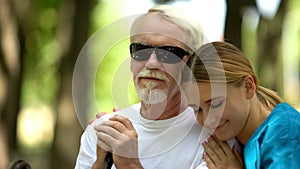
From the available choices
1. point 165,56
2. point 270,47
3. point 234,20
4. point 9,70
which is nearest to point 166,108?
point 165,56

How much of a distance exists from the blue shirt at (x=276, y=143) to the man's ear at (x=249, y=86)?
109mm

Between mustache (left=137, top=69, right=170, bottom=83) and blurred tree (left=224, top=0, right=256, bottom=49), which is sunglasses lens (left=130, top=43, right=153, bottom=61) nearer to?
mustache (left=137, top=69, right=170, bottom=83)

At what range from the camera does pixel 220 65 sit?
9.09ft

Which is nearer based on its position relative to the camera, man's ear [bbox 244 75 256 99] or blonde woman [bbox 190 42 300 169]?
blonde woman [bbox 190 42 300 169]

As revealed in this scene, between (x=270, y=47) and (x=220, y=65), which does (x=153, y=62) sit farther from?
(x=270, y=47)

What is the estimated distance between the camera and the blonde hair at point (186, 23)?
2943 millimetres

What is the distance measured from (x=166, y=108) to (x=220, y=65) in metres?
0.39

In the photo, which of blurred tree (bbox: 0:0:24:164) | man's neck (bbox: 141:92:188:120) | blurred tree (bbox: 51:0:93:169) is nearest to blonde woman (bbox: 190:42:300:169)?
man's neck (bbox: 141:92:188:120)

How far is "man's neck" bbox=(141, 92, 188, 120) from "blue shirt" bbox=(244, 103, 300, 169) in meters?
0.40

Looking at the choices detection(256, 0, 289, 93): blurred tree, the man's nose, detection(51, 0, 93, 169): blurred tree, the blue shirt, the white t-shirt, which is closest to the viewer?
the blue shirt

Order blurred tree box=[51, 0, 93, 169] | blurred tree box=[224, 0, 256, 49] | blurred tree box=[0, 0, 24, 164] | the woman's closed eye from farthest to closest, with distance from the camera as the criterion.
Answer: blurred tree box=[51, 0, 93, 169]
blurred tree box=[0, 0, 24, 164]
blurred tree box=[224, 0, 256, 49]
the woman's closed eye

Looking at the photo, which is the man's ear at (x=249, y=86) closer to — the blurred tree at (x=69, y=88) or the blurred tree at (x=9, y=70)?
the blurred tree at (x=69, y=88)

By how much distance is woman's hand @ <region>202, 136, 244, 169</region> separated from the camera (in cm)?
284

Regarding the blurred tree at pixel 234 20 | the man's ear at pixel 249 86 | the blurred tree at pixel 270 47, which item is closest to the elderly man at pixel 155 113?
the man's ear at pixel 249 86
